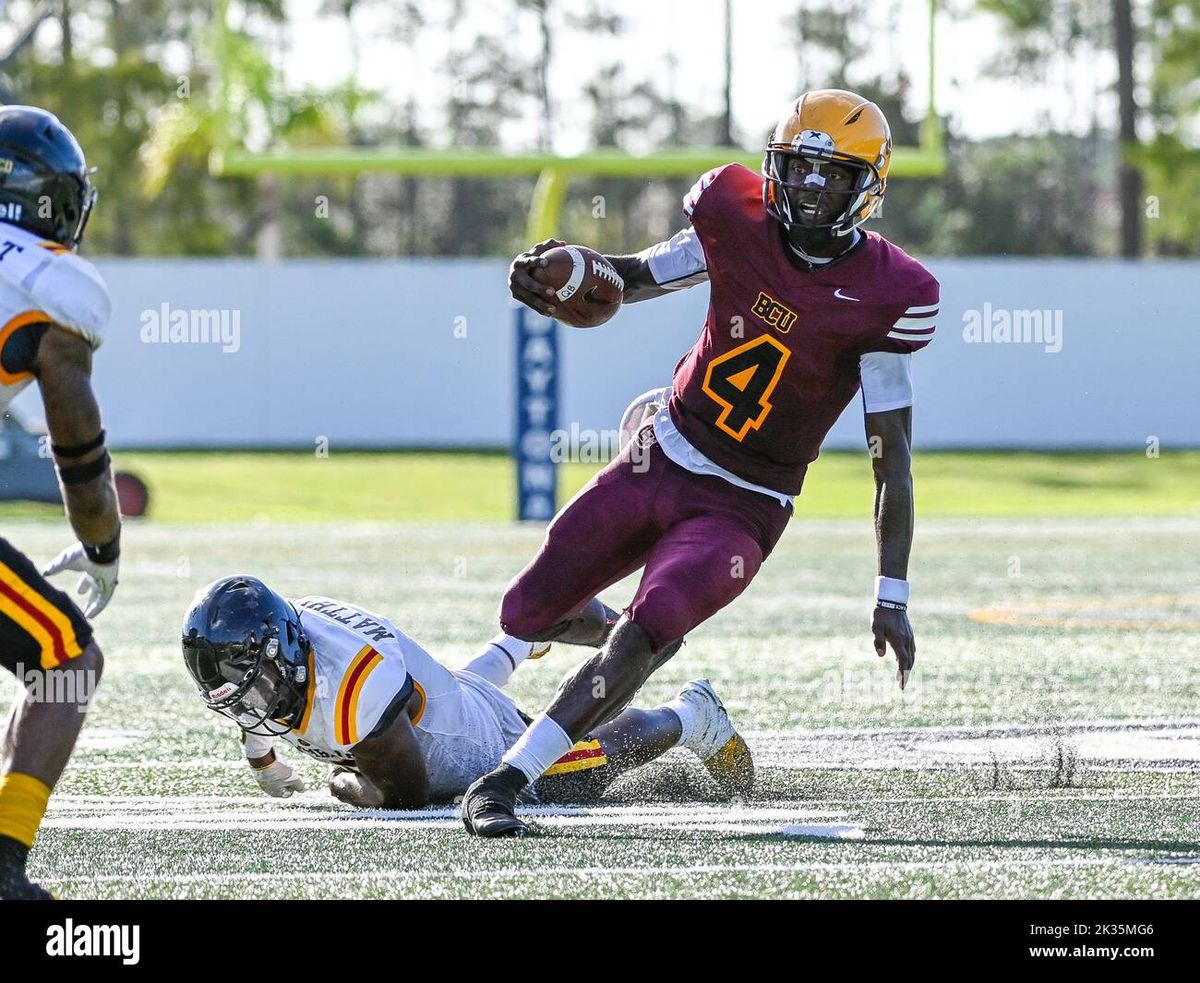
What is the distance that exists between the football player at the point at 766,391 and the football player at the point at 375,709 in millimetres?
232

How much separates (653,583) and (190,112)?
25.8m

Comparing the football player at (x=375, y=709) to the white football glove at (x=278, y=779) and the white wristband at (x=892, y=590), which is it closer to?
the white football glove at (x=278, y=779)

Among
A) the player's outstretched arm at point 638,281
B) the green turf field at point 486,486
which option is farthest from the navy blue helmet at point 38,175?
→ the green turf field at point 486,486

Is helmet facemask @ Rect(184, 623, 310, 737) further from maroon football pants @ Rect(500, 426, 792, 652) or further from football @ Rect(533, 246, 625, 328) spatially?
football @ Rect(533, 246, 625, 328)

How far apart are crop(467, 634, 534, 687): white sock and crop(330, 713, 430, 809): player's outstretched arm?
21.5 inches

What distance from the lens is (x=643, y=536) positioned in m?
5.11

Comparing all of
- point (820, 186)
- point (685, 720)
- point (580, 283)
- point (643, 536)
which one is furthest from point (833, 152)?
point (685, 720)

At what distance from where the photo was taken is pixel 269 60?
53.2 ft

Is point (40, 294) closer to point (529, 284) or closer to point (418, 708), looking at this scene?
point (418, 708)

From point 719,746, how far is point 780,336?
1.11 metres

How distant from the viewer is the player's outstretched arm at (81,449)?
3881 mm

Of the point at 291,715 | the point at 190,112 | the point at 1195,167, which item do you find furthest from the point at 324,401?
the point at 291,715

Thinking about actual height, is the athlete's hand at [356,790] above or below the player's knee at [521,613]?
below

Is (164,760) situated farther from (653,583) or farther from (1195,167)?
(1195,167)
